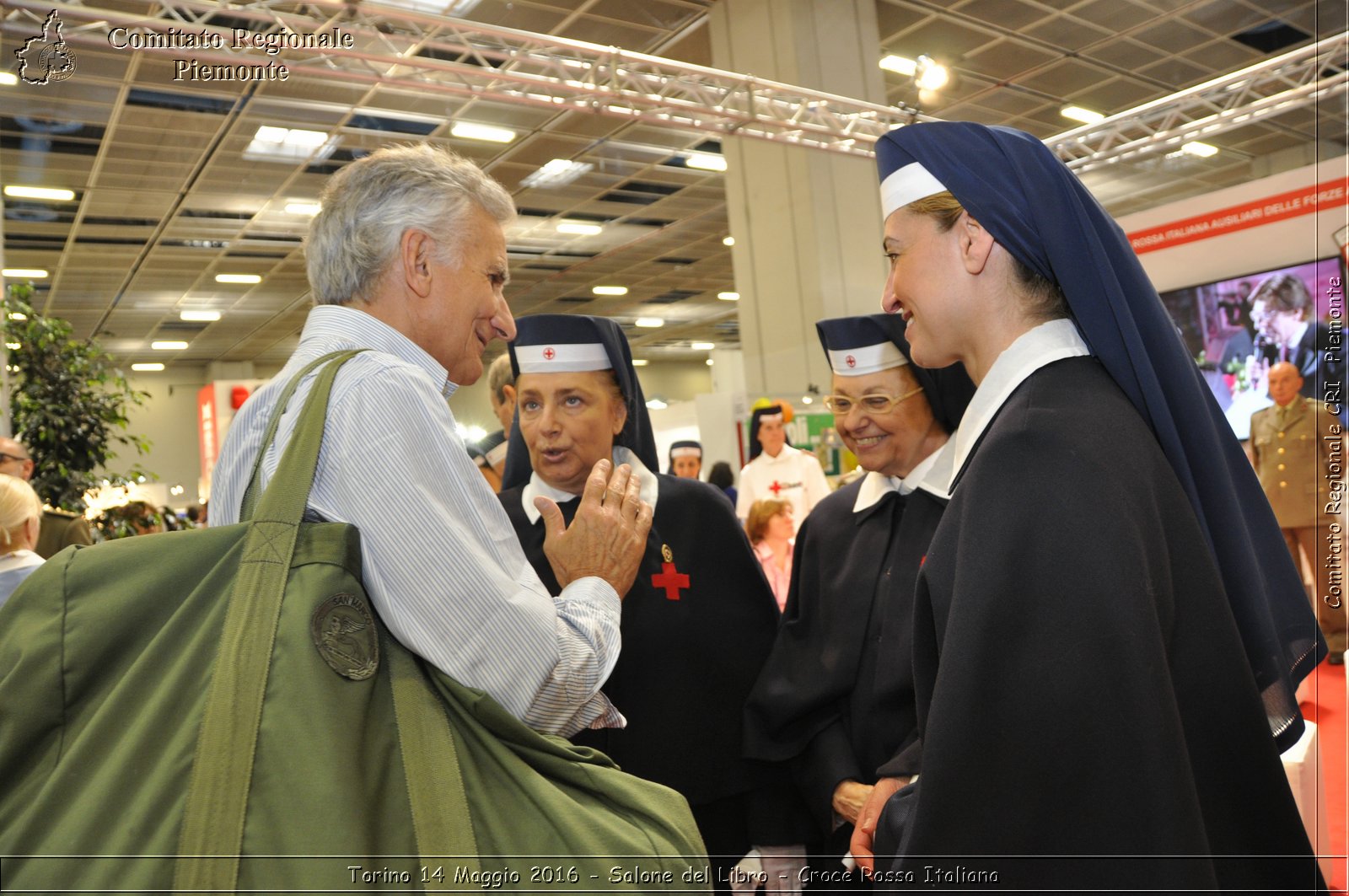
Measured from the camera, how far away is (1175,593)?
1218mm

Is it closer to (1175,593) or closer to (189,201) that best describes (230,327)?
(189,201)

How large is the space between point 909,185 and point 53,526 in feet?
17.0

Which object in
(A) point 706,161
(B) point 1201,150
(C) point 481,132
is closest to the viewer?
(C) point 481,132

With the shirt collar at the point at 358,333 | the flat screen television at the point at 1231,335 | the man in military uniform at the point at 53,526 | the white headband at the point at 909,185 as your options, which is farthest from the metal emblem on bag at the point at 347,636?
the flat screen television at the point at 1231,335

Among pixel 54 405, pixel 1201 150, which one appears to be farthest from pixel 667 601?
pixel 1201 150

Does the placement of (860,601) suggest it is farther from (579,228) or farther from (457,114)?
(579,228)

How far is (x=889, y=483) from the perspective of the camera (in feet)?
8.05

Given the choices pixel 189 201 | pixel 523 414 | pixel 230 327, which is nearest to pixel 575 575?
pixel 523 414

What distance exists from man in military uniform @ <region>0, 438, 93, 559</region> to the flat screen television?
811cm

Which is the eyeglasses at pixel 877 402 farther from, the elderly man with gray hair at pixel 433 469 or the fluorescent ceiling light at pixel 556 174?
the fluorescent ceiling light at pixel 556 174

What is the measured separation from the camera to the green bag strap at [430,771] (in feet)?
3.29

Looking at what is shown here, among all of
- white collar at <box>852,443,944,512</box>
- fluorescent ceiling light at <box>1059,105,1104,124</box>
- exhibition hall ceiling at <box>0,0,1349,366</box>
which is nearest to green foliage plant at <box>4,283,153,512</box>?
exhibition hall ceiling at <box>0,0,1349,366</box>

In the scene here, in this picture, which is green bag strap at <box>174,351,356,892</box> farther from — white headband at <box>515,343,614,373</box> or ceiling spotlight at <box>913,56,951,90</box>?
ceiling spotlight at <box>913,56,951,90</box>

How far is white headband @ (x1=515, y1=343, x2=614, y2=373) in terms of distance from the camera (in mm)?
2656
